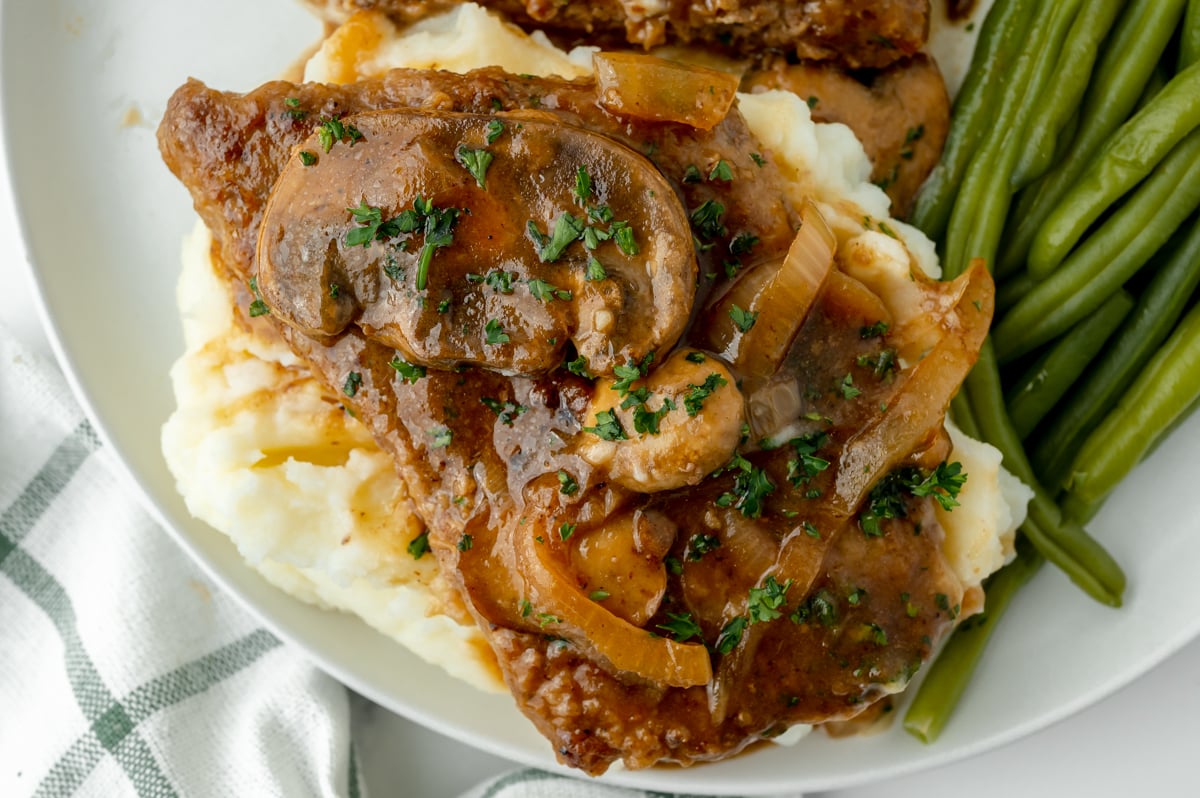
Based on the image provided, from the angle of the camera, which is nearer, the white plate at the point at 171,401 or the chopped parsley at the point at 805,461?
the chopped parsley at the point at 805,461

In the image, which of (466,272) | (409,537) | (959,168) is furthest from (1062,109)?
(409,537)

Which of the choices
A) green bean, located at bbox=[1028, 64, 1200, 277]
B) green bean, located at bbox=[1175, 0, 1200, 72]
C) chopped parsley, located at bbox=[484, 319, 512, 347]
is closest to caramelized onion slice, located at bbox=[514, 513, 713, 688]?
chopped parsley, located at bbox=[484, 319, 512, 347]

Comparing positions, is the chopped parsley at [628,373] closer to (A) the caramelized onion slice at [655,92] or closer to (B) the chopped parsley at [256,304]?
(A) the caramelized onion slice at [655,92]

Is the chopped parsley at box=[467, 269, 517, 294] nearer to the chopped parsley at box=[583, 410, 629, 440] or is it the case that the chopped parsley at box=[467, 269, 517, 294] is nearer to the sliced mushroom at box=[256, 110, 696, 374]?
the sliced mushroom at box=[256, 110, 696, 374]

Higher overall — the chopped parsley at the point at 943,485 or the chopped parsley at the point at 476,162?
the chopped parsley at the point at 476,162

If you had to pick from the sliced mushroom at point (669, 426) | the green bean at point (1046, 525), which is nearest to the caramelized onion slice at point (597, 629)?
the sliced mushroom at point (669, 426)

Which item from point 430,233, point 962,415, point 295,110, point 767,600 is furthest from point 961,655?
point 295,110
